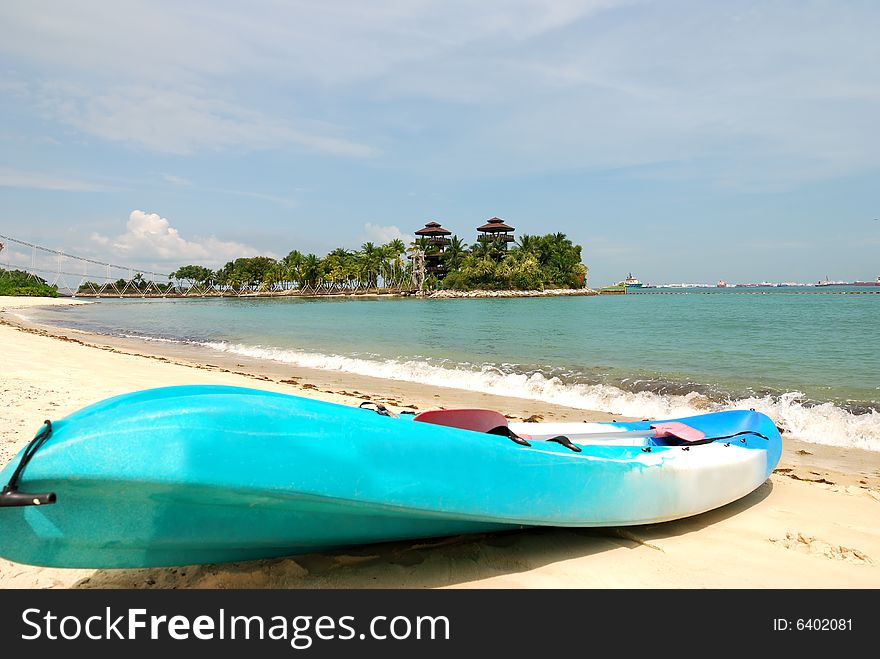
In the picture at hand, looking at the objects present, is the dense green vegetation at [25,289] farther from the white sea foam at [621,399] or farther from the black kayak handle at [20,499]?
the black kayak handle at [20,499]

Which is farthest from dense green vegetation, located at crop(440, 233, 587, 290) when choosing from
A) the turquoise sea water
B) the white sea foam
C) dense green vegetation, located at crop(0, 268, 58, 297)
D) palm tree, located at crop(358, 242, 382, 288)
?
the white sea foam

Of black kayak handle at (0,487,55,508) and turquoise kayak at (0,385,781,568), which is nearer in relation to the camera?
black kayak handle at (0,487,55,508)

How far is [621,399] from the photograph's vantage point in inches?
324

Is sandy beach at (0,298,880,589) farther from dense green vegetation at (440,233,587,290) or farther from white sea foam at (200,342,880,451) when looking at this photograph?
dense green vegetation at (440,233,587,290)

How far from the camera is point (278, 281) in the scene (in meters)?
113

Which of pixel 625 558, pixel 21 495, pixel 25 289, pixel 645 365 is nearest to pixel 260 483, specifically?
pixel 21 495

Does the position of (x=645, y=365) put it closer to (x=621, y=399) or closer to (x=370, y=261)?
(x=621, y=399)

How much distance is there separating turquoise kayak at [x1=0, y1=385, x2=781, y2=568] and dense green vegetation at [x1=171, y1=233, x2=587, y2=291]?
76633mm

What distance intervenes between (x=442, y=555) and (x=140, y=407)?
5.40ft

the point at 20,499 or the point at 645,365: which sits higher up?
the point at 20,499

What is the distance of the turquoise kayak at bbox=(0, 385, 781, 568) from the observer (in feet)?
6.48

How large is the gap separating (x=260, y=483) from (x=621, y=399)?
714 centimetres
